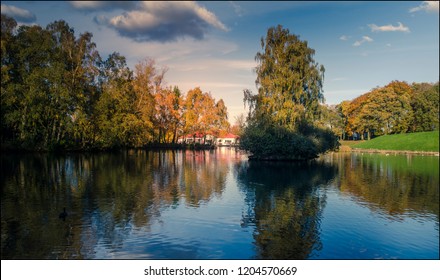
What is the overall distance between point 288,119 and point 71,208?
34.3 meters

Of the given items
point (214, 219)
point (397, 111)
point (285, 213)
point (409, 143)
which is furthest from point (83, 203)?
point (397, 111)

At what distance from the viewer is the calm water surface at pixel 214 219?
1227 cm

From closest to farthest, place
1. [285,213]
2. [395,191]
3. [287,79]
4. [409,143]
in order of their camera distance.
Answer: [285,213]
[395,191]
[287,79]
[409,143]

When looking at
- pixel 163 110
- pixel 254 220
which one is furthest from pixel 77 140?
pixel 254 220

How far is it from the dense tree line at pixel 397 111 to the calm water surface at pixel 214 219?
67.6 meters

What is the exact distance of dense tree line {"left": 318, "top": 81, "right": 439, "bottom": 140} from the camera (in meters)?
89.7

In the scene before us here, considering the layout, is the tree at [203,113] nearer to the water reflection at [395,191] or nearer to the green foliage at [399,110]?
the green foliage at [399,110]

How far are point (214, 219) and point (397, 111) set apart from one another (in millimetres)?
92916

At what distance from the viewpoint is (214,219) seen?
1645cm

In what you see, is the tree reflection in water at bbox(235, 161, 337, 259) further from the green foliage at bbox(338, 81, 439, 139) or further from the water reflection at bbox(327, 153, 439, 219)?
the green foliage at bbox(338, 81, 439, 139)

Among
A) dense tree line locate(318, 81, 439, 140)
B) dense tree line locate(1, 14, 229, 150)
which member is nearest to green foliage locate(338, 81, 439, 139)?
dense tree line locate(318, 81, 439, 140)

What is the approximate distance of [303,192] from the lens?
23969 millimetres

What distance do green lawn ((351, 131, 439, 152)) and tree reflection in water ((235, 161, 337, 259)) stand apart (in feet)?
174

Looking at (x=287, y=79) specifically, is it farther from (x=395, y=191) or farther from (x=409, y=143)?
(x=409, y=143)
